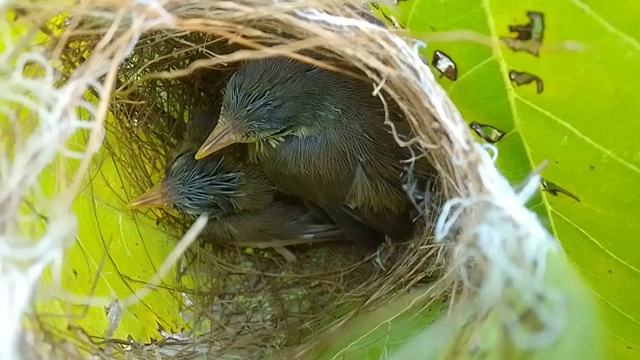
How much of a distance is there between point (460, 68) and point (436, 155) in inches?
3.8

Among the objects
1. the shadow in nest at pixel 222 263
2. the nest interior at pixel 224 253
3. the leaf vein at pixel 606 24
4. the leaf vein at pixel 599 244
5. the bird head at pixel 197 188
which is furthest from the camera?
the bird head at pixel 197 188

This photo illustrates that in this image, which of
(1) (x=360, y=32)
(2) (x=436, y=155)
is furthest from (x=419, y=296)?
(1) (x=360, y=32)

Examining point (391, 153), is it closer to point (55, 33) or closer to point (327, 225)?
point (327, 225)

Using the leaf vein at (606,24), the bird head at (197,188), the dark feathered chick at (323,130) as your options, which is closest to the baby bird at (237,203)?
the bird head at (197,188)

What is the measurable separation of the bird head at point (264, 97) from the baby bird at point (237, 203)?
12cm

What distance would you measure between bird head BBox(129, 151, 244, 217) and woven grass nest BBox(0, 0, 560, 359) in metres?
0.04

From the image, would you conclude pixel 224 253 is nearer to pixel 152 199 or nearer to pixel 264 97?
pixel 152 199

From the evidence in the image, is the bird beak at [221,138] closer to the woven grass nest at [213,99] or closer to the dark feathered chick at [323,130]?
the dark feathered chick at [323,130]

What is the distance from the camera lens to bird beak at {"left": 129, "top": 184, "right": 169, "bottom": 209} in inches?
39.8

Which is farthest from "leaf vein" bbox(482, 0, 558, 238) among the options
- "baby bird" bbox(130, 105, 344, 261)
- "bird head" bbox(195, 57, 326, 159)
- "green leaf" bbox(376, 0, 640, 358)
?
"baby bird" bbox(130, 105, 344, 261)

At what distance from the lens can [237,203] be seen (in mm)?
1118

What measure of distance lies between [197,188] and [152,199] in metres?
0.09

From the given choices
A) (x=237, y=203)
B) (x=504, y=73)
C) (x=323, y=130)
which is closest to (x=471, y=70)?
(x=504, y=73)

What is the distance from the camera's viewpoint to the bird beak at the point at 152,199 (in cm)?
101
